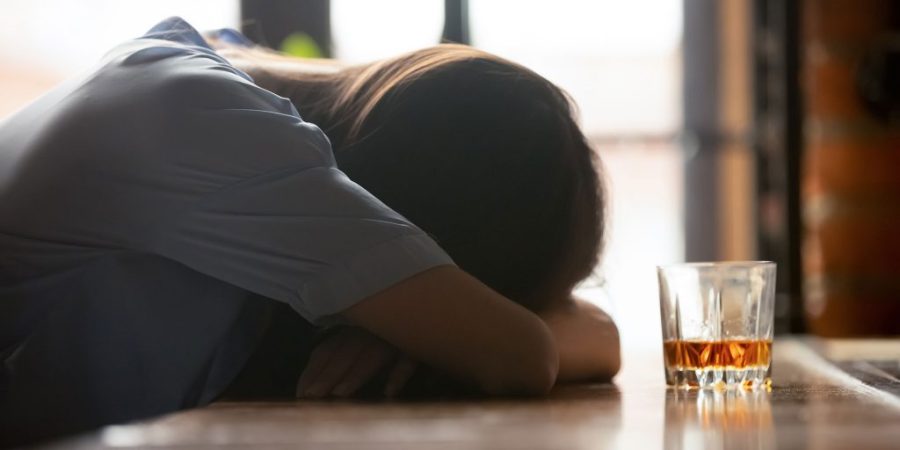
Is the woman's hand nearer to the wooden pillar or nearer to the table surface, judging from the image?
the table surface

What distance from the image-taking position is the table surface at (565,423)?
58cm

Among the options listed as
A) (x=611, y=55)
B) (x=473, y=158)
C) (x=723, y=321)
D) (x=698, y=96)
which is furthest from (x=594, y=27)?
(x=723, y=321)

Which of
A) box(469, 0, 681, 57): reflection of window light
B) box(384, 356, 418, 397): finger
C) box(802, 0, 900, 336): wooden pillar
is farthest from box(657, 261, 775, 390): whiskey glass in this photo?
box(469, 0, 681, 57): reflection of window light

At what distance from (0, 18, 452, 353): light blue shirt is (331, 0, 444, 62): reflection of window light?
161 centimetres

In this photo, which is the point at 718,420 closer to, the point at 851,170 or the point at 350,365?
the point at 350,365

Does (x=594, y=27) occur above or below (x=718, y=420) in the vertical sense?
above

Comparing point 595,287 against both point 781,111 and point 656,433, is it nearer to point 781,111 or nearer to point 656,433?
point 656,433

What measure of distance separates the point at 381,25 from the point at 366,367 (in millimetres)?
1701

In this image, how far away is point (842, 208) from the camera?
245 centimetres

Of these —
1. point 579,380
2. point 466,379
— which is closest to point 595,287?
point 579,380

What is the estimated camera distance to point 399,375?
92cm

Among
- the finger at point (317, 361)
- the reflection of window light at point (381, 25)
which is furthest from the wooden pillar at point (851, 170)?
the finger at point (317, 361)

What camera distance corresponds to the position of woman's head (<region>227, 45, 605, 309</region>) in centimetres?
105

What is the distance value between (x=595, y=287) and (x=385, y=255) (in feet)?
1.68
